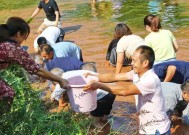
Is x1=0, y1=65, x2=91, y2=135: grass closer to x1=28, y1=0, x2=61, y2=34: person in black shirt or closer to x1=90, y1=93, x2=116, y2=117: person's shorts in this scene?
x1=90, y1=93, x2=116, y2=117: person's shorts

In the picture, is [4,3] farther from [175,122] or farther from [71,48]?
[175,122]

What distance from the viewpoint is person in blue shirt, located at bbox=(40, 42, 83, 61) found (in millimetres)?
6266

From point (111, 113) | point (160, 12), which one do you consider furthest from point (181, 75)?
point (160, 12)

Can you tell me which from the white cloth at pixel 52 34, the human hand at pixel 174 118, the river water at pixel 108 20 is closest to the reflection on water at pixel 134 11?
the river water at pixel 108 20

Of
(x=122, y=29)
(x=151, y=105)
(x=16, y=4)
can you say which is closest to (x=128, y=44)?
(x=122, y=29)

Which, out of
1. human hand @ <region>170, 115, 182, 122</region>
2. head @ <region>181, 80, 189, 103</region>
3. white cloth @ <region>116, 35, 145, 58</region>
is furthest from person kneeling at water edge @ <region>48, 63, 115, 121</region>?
white cloth @ <region>116, 35, 145, 58</region>

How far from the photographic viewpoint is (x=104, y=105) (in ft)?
18.0

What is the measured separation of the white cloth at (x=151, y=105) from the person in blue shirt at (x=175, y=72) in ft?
5.86

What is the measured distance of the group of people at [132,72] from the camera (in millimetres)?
3660

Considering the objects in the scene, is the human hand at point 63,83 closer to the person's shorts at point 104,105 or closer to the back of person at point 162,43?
the person's shorts at point 104,105

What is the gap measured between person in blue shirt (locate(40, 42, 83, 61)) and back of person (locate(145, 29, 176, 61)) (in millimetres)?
1481

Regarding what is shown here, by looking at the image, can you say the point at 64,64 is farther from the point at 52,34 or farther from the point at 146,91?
the point at 52,34

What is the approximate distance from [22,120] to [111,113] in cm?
235

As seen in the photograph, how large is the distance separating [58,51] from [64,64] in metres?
0.80
